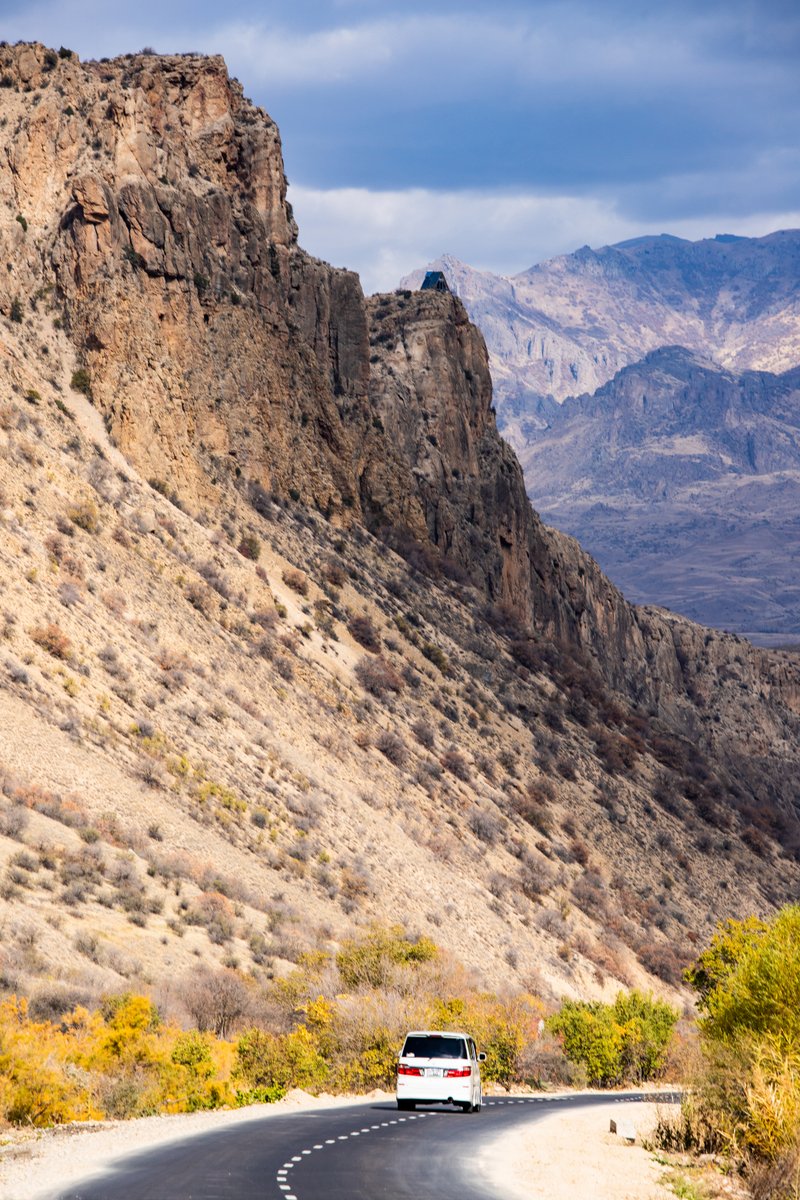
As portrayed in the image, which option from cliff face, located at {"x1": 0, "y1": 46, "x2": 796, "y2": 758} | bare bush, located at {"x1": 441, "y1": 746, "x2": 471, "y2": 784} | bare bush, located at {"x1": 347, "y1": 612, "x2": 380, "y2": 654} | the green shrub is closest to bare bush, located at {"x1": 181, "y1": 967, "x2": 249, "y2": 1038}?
the green shrub

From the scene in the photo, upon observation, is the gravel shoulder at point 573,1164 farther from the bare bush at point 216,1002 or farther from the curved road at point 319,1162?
the bare bush at point 216,1002

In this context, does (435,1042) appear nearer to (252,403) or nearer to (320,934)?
(320,934)

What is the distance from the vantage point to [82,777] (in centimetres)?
3900

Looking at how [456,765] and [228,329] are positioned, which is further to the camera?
[228,329]

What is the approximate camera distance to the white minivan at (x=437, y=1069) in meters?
25.5

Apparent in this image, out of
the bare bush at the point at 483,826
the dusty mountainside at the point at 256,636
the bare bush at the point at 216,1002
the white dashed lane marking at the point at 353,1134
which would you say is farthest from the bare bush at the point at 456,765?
the bare bush at the point at 216,1002

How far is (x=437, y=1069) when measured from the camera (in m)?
25.5

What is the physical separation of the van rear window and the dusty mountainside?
5869mm

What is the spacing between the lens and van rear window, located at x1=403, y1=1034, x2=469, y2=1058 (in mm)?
25438

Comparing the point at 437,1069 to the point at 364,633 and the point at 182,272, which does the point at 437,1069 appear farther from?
the point at 182,272

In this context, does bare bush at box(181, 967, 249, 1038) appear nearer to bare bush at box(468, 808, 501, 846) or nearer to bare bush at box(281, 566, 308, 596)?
bare bush at box(468, 808, 501, 846)

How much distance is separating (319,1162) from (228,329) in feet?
171

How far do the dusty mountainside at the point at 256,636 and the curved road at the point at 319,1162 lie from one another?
23.7 feet

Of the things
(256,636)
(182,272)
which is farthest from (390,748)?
(182,272)
